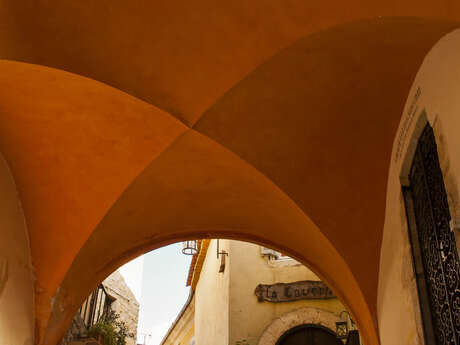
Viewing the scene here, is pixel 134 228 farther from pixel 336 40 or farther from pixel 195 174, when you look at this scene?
pixel 336 40

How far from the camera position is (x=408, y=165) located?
512 centimetres

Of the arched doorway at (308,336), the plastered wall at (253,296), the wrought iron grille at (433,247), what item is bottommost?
the wrought iron grille at (433,247)

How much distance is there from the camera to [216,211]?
7074 millimetres

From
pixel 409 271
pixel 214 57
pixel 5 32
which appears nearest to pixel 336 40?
pixel 214 57

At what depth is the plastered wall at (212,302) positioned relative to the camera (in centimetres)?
1193

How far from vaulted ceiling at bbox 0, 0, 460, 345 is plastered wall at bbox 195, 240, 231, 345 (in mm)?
4926

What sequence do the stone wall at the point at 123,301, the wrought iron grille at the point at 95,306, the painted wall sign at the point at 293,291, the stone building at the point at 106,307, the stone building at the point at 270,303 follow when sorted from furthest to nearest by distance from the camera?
the stone wall at the point at 123,301
the painted wall sign at the point at 293,291
the stone building at the point at 270,303
the wrought iron grille at the point at 95,306
the stone building at the point at 106,307

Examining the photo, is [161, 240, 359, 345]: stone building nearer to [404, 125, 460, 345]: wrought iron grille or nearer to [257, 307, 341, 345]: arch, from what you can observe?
[257, 307, 341, 345]: arch

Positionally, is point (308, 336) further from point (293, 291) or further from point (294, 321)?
point (293, 291)

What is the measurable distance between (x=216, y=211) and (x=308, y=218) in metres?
1.33

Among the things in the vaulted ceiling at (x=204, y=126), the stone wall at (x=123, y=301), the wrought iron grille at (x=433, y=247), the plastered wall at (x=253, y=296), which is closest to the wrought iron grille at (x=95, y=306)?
the stone wall at (x=123, y=301)

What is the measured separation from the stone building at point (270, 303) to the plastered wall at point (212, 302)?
0.07ft

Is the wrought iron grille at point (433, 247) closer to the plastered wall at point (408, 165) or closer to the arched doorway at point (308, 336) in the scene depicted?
the plastered wall at point (408, 165)

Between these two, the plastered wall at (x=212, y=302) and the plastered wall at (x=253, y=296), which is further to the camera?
the plastered wall at (x=212, y=302)
